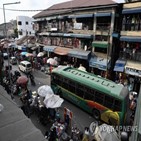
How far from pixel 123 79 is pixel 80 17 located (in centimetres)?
1124

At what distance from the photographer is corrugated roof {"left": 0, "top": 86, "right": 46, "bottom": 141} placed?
3.21 meters

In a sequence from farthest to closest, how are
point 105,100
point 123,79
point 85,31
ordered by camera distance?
point 85,31 → point 123,79 → point 105,100

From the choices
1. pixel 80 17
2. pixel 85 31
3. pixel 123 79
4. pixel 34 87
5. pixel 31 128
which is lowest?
pixel 34 87

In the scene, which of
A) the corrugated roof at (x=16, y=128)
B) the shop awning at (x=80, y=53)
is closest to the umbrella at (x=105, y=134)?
the corrugated roof at (x=16, y=128)

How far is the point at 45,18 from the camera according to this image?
105ft

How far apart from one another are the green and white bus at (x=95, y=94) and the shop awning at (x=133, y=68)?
19.6 ft

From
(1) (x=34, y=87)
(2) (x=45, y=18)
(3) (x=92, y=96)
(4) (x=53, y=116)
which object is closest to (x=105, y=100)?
(3) (x=92, y=96)

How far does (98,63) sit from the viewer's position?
67.3 feet

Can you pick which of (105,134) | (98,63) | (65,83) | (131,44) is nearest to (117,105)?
(105,134)

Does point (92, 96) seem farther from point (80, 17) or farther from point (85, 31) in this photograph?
point (80, 17)

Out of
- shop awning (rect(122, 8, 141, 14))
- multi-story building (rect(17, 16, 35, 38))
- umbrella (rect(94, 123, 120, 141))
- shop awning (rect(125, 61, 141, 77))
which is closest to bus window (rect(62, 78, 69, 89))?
umbrella (rect(94, 123, 120, 141))

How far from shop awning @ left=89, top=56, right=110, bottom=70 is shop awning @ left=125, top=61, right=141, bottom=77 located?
249 centimetres

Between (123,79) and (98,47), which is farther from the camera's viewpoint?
(98,47)

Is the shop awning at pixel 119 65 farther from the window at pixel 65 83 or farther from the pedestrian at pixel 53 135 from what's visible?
the pedestrian at pixel 53 135
